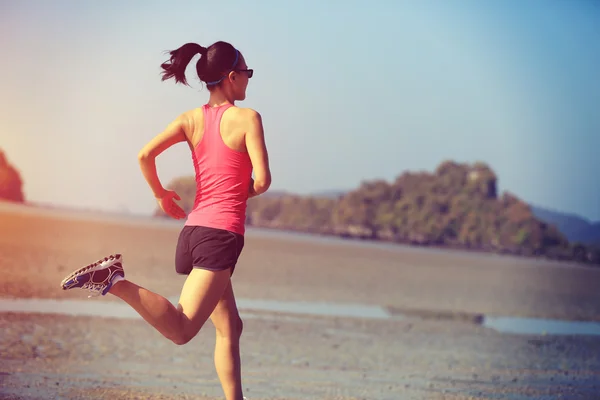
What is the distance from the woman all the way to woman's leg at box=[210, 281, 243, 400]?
146mm

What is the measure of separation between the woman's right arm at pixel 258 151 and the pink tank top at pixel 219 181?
84 mm

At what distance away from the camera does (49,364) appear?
22.5ft

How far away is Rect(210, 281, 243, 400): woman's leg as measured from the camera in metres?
4.23

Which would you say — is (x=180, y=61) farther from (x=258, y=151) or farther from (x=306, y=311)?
(x=306, y=311)

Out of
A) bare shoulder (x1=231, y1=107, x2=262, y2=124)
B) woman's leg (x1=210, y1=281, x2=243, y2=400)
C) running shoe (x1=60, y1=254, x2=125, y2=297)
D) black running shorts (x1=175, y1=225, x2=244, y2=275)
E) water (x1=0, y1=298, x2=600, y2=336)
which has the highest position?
bare shoulder (x1=231, y1=107, x2=262, y2=124)

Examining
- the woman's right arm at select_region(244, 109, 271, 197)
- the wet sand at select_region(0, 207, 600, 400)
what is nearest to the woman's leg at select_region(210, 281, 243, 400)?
the woman's right arm at select_region(244, 109, 271, 197)

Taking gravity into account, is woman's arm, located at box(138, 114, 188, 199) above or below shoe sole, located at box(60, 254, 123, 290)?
above

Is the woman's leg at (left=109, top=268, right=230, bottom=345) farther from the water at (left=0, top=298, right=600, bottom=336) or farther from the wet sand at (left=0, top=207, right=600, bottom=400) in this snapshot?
the water at (left=0, top=298, right=600, bottom=336)

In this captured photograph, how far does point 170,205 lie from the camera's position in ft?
13.7

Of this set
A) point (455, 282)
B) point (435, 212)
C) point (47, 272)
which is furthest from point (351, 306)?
point (435, 212)

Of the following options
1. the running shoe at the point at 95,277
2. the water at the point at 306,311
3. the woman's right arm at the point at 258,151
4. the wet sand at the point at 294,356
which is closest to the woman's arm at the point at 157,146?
the woman's right arm at the point at 258,151

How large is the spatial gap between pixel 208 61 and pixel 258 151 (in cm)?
52

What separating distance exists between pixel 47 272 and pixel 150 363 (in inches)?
302

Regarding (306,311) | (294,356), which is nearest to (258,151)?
(294,356)
